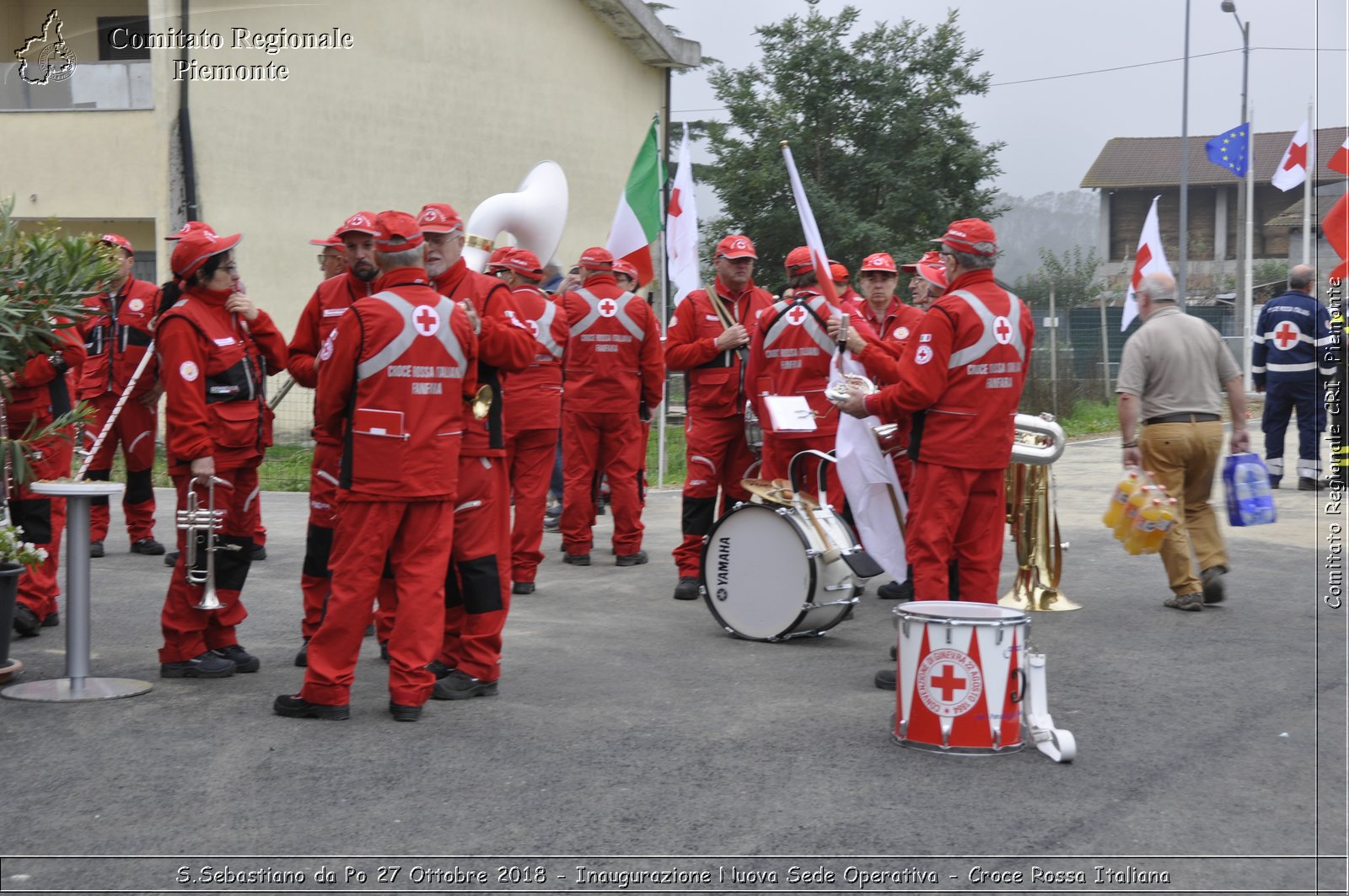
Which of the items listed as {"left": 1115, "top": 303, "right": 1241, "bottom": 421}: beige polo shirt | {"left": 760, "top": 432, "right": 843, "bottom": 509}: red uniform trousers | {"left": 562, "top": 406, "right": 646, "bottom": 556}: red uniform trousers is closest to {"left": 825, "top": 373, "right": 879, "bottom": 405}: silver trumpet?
{"left": 760, "top": 432, "right": 843, "bottom": 509}: red uniform trousers

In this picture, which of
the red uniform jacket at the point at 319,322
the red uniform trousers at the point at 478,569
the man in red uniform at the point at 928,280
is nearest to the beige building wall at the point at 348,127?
the man in red uniform at the point at 928,280

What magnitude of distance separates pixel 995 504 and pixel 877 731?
1405 millimetres

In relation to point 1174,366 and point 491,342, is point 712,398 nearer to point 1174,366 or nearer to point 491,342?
point 1174,366

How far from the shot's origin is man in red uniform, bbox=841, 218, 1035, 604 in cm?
662

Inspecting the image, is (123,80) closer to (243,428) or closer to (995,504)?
(243,428)

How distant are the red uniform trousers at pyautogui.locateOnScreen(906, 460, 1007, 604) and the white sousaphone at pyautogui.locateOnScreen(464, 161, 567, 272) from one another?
276 cm

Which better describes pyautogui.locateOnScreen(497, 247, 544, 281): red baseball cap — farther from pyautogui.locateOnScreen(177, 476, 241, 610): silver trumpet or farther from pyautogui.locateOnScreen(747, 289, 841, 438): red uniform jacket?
pyautogui.locateOnScreen(177, 476, 241, 610): silver trumpet

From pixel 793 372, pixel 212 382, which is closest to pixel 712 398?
pixel 793 372

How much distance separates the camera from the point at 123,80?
20.0m

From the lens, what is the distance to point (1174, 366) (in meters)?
8.72

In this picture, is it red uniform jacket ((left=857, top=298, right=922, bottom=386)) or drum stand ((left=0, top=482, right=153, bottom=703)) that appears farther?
red uniform jacket ((left=857, top=298, right=922, bottom=386))

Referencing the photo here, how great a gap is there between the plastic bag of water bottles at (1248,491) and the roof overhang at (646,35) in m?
17.9

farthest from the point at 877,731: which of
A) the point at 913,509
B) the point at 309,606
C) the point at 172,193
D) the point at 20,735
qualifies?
the point at 172,193

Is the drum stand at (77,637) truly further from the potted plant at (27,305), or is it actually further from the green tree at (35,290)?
the green tree at (35,290)
